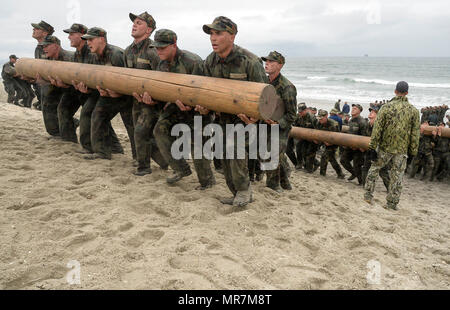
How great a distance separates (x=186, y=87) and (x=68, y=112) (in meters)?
3.55

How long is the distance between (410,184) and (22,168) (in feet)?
29.5

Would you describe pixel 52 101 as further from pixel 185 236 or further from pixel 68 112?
pixel 185 236

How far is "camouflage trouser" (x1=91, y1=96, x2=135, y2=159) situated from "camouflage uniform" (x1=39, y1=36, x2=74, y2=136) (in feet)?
5.53

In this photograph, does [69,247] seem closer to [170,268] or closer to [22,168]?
[170,268]

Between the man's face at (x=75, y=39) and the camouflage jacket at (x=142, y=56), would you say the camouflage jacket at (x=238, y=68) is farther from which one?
the man's face at (x=75, y=39)

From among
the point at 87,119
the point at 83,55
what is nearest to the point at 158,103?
the point at 87,119

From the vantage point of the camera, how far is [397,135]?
5348 mm

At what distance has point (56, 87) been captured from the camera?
670 cm

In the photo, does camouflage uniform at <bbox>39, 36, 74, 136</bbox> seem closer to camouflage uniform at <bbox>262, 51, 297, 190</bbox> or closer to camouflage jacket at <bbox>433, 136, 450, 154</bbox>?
camouflage uniform at <bbox>262, 51, 297, 190</bbox>

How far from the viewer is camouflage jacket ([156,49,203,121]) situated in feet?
15.1

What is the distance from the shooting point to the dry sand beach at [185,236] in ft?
9.09

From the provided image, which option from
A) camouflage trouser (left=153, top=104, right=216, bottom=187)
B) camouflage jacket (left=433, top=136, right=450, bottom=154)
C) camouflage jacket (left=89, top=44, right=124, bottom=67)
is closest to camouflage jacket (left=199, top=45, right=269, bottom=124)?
camouflage trouser (left=153, top=104, right=216, bottom=187)
